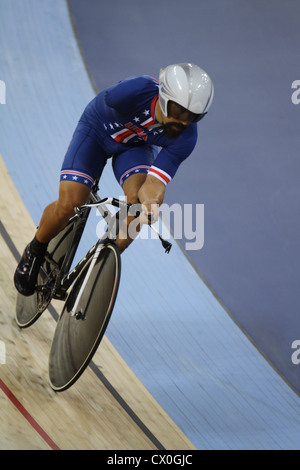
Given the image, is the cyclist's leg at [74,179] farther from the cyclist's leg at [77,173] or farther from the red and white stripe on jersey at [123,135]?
the red and white stripe on jersey at [123,135]

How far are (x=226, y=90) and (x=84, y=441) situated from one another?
3.83m

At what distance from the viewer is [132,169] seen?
8.84ft

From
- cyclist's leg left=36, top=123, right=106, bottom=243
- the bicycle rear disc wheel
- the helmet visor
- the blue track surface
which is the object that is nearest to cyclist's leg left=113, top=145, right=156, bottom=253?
cyclist's leg left=36, top=123, right=106, bottom=243

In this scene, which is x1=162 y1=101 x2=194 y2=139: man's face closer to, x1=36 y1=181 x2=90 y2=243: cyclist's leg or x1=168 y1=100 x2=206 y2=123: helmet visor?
x1=168 y1=100 x2=206 y2=123: helmet visor

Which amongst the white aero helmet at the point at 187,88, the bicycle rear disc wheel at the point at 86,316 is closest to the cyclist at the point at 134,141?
the white aero helmet at the point at 187,88

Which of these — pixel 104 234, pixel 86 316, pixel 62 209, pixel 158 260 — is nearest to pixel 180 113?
pixel 104 234

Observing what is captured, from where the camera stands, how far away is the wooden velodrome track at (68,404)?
240cm

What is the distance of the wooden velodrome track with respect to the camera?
2400 mm

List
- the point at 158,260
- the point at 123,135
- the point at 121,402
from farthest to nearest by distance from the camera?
the point at 158,260, the point at 121,402, the point at 123,135

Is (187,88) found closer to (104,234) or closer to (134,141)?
(134,141)

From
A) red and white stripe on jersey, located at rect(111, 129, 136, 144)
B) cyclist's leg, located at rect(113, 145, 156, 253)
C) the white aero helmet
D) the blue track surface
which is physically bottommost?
the blue track surface

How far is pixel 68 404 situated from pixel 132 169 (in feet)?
3.60

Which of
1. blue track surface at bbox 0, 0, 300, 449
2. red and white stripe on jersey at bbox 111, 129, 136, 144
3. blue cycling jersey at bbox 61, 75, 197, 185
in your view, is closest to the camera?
blue cycling jersey at bbox 61, 75, 197, 185

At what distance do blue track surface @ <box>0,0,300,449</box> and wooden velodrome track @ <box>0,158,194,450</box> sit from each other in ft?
0.54
